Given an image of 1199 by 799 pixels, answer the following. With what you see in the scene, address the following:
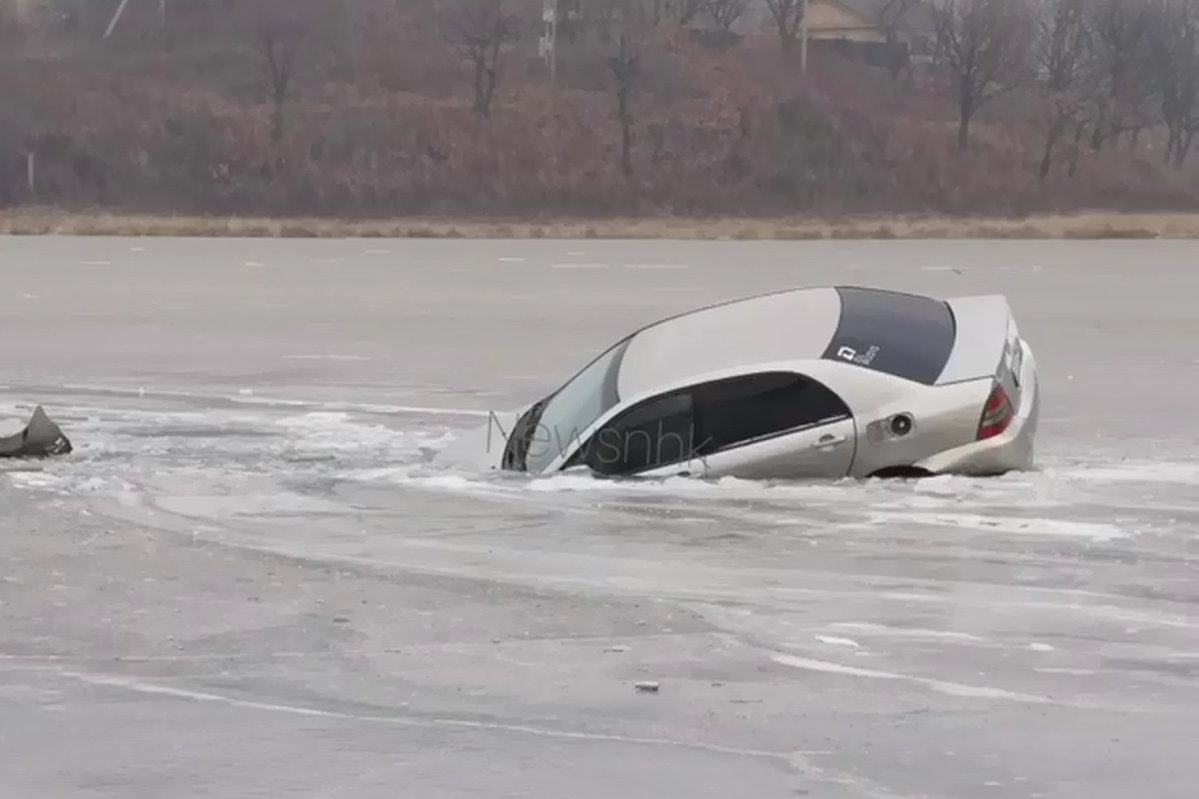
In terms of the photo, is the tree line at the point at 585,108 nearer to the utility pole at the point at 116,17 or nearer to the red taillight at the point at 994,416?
the utility pole at the point at 116,17

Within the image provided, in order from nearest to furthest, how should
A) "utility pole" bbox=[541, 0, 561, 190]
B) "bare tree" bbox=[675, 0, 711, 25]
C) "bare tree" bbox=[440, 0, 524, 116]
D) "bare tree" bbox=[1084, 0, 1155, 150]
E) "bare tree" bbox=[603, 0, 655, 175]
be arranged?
"bare tree" bbox=[603, 0, 655, 175]
"utility pole" bbox=[541, 0, 561, 190]
"bare tree" bbox=[440, 0, 524, 116]
"bare tree" bbox=[1084, 0, 1155, 150]
"bare tree" bbox=[675, 0, 711, 25]

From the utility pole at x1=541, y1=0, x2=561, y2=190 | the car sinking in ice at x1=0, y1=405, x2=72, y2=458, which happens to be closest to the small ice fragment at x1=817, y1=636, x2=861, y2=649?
the car sinking in ice at x1=0, y1=405, x2=72, y2=458

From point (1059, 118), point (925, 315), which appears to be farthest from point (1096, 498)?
point (1059, 118)

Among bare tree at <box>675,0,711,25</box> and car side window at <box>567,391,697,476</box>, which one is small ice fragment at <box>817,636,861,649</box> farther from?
bare tree at <box>675,0,711,25</box>

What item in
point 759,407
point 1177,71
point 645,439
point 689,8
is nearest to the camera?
point 759,407

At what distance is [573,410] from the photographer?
11008mm

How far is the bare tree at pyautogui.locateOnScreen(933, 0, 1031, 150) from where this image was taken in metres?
67.3

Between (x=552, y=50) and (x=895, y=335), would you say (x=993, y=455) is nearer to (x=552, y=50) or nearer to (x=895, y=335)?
(x=895, y=335)

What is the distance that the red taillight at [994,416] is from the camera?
10086 millimetres

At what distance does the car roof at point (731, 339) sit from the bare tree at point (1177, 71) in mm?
56614

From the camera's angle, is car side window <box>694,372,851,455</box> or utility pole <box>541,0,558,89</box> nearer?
car side window <box>694,372,851,455</box>

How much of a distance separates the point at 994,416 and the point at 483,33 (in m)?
60.0

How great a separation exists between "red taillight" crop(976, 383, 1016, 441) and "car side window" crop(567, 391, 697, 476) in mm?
1585

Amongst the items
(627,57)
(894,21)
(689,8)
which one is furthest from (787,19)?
(627,57)
